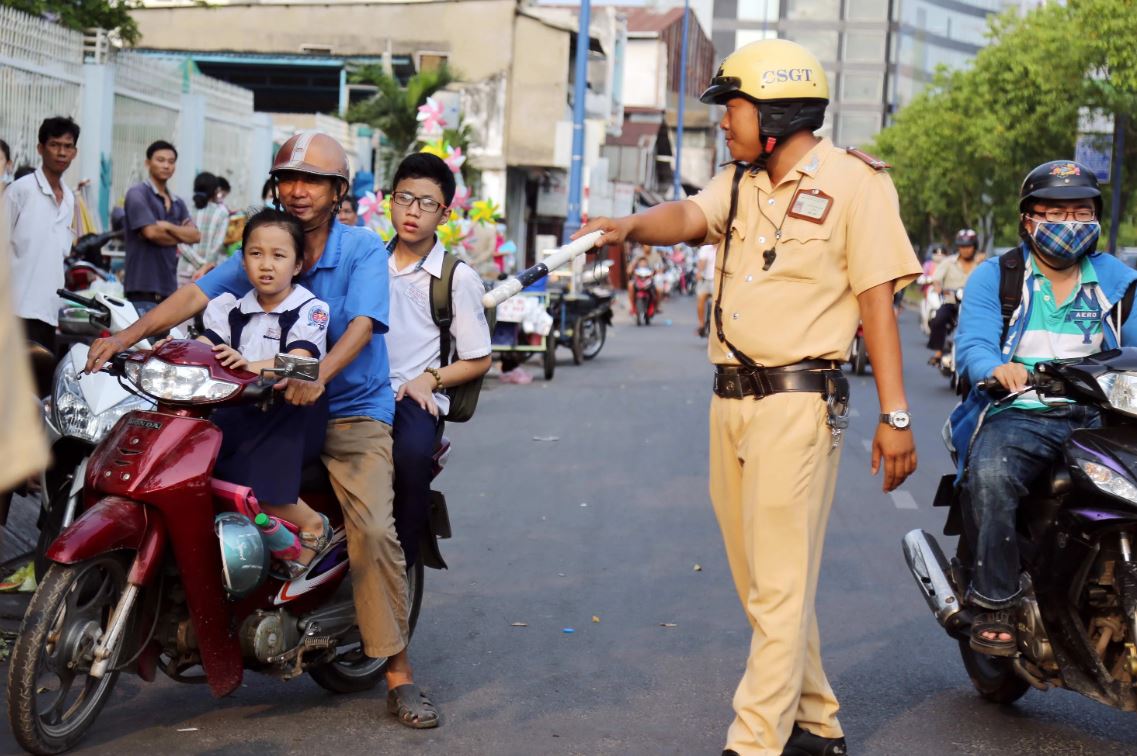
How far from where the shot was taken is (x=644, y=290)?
31.8m

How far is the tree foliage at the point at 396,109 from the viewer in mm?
34562

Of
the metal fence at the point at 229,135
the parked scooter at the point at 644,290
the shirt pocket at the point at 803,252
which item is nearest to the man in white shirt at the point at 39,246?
the shirt pocket at the point at 803,252

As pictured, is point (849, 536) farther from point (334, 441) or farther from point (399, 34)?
point (399, 34)

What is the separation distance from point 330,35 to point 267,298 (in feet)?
133

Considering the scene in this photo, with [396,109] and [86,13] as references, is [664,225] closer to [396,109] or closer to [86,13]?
[86,13]

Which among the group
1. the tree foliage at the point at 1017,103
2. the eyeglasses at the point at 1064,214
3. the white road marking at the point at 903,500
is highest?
the tree foliage at the point at 1017,103

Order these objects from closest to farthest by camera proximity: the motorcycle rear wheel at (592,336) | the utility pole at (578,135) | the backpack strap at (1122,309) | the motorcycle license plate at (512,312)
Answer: the backpack strap at (1122,309) < the motorcycle license plate at (512,312) < the motorcycle rear wheel at (592,336) < the utility pole at (578,135)

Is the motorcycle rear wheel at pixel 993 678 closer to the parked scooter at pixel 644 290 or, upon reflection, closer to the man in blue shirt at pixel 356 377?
the man in blue shirt at pixel 356 377

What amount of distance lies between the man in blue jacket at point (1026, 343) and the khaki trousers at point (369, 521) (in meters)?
1.83

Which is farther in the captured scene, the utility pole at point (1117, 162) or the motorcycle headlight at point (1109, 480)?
the utility pole at point (1117, 162)

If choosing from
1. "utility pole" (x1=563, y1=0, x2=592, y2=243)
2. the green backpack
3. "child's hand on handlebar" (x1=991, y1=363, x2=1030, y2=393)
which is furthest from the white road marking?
"utility pole" (x1=563, y1=0, x2=592, y2=243)

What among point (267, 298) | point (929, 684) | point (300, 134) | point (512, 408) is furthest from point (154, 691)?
point (512, 408)

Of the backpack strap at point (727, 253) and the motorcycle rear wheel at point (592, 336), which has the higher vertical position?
the backpack strap at point (727, 253)

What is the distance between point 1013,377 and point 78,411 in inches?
129
